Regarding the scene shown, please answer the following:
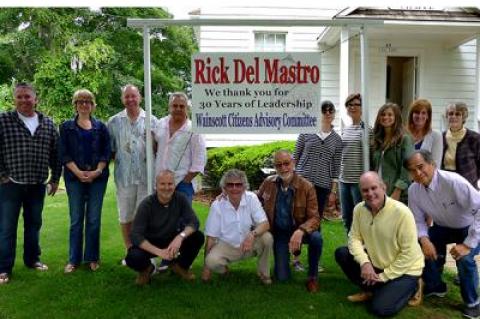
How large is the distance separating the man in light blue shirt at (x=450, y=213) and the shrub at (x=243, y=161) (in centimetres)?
450

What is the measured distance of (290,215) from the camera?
4520 mm

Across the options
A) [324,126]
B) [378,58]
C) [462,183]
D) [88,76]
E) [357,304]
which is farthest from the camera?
[88,76]

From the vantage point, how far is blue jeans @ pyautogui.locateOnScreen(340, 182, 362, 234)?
4.70 m

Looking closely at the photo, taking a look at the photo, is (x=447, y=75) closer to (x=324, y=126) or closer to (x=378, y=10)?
(x=378, y=10)

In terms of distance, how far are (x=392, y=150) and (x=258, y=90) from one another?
4.41ft

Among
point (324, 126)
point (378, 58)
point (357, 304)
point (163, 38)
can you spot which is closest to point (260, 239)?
point (357, 304)

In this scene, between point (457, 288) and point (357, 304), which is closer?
point (357, 304)

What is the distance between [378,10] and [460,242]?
6.98 m

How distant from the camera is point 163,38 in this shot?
22.6 meters

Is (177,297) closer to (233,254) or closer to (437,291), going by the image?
(233,254)

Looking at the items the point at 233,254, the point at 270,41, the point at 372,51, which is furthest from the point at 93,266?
the point at 372,51

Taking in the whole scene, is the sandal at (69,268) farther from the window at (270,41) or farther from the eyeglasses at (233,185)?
the window at (270,41)

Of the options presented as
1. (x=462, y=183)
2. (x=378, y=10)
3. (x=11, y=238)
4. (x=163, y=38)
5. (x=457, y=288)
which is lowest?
(x=457, y=288)

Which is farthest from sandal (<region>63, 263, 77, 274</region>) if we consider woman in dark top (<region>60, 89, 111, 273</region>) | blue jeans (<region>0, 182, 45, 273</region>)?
blue jeans (<region>0, 182, 45, 273</region>)
